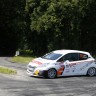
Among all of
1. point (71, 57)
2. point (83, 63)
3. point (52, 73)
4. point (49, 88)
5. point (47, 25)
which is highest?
point (47, 25)

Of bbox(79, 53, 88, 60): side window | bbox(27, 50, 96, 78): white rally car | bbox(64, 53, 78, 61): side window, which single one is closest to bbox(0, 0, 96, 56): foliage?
bbox(79, 53, 88, 60): side window

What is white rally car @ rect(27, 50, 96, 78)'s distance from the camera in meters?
22.2

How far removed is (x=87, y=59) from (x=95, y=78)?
5.86 ft

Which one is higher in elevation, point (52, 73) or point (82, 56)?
point (82, 56)

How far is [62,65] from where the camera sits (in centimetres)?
2269

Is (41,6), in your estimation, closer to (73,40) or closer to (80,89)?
(73,40)

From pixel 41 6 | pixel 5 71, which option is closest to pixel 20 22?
pixel 41 6

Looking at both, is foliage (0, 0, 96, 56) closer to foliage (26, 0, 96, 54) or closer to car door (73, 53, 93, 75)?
foliage (26, 0, 96, 54)

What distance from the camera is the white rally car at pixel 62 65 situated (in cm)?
2222

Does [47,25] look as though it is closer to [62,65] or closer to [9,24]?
[9,24]

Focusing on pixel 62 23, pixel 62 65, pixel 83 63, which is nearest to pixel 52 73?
pixel 62 65

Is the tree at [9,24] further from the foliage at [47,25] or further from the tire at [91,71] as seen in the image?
the tire at [91,71]

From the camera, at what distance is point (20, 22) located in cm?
5184

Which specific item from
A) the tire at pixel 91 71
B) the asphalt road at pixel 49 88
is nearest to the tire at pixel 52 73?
the asphalt road at pixel 49 88
